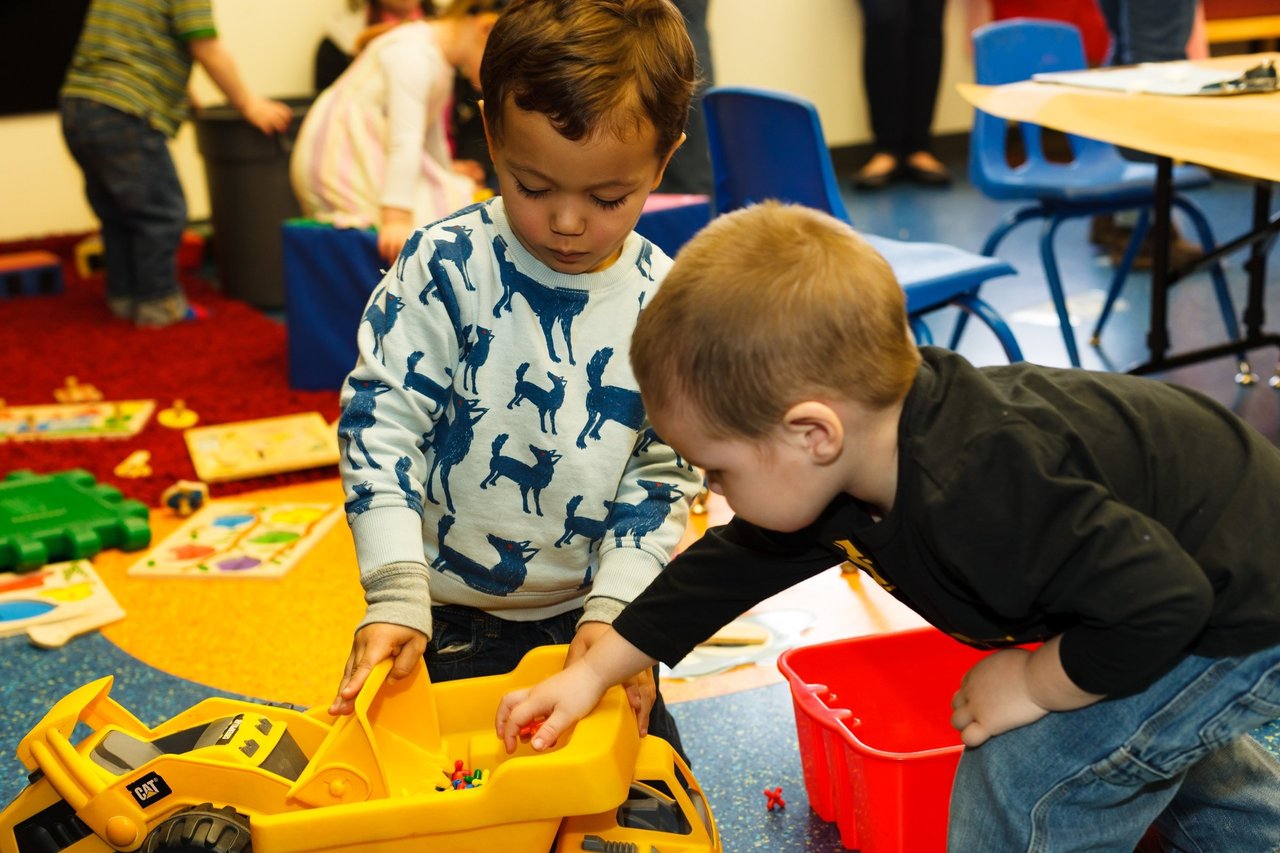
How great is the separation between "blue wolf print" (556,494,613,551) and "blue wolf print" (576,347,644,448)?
5 cm

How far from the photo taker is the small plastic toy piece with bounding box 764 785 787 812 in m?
1.17

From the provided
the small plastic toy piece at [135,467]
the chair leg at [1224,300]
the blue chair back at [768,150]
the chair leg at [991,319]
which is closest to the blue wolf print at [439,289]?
the blue chair back at [768,150]

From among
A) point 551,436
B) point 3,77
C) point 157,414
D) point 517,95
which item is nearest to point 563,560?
point 551,436

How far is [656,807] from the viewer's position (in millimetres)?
932

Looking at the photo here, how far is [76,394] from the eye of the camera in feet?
8.34

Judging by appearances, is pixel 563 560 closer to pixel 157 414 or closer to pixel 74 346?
pixel 157 414

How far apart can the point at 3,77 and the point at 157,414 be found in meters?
2.03

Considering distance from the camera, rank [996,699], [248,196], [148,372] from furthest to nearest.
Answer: [248,196] → [148,372] → [996,699]

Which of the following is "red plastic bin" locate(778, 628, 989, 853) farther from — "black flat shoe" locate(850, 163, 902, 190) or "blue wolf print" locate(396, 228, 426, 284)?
"black flat shoe" locate(850, 163, 902, 190)

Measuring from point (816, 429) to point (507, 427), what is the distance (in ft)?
1.17

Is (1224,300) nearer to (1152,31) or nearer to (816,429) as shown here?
(1152,31)

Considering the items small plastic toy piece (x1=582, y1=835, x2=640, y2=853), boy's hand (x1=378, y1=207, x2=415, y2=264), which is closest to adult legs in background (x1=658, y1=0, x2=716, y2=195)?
boy's hand (x1=378, y1=207, x2=415, y2=264)

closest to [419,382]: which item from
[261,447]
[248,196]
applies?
[261,447]

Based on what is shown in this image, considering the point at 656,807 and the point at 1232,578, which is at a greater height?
the point at 1232,578
